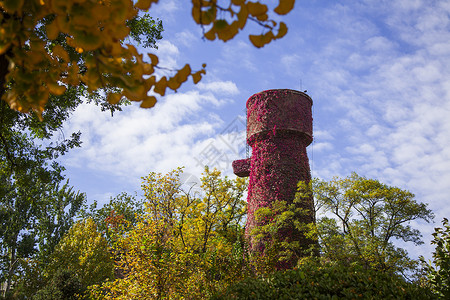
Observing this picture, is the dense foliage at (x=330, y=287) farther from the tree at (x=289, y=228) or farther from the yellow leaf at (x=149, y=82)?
the tree at (x=289, y=228)

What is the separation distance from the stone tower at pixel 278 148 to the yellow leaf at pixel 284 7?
478 inches

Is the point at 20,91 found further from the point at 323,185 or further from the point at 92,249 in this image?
the point at 92,249

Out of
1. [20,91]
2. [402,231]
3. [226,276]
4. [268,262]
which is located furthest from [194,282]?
[402,231]

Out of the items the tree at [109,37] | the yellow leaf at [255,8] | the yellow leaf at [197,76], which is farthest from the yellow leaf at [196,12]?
the yellow leaf at [197,76]

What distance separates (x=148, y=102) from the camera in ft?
6.36

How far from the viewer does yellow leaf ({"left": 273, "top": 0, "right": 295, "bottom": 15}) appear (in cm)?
173

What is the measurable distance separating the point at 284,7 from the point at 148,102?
0.89m

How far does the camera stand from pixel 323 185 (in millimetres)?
13320

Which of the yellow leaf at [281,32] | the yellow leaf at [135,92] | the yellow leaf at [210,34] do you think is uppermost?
the yellow leaf at [281,32]

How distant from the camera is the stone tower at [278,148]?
44.8 feet

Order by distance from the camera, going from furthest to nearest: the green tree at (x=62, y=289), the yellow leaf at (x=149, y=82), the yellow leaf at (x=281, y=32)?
the green tree at (x=62, y=289), the yellow leaf at (x=149, y=82), the yellow leaf at (x=281, y=32)

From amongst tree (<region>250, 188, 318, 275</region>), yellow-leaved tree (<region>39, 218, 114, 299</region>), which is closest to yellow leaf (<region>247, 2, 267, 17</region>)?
tree (<region>250, 188, 318, 275</region>)

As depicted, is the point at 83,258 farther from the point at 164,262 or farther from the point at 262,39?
the point at 262,39

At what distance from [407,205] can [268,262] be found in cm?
745
